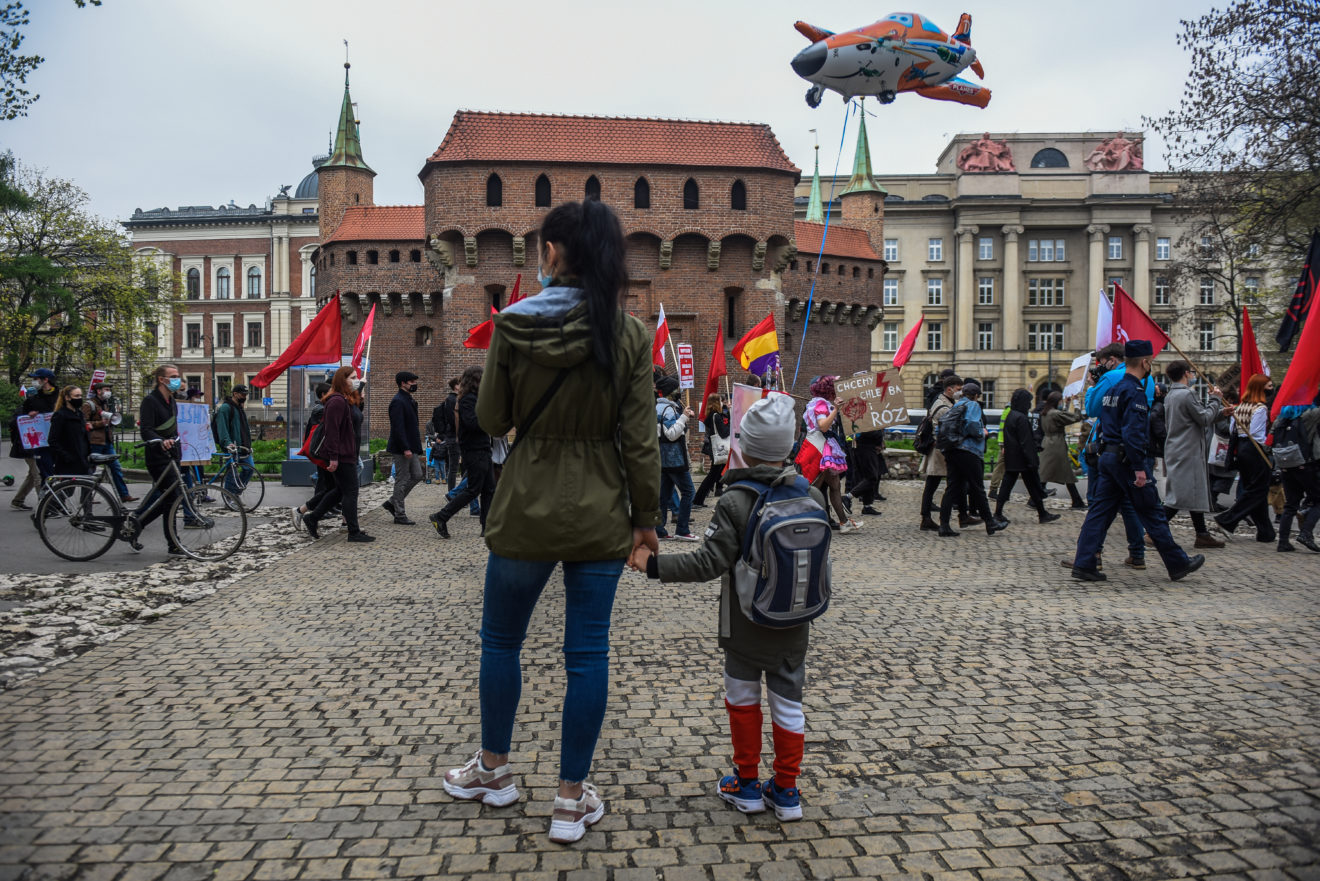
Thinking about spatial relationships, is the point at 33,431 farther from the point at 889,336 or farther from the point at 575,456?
the point at 889,336

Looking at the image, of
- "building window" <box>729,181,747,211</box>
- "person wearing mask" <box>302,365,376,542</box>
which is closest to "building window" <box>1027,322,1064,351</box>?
"building window" <box>729,181,747,211</box>

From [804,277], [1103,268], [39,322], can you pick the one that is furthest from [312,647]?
[1103,268]

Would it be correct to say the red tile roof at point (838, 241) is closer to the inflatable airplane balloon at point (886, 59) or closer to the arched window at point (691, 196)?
the arched window at point (691, 196)

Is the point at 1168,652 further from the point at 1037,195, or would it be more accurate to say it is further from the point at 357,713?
the point at 1037,195

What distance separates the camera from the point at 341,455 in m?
10.4

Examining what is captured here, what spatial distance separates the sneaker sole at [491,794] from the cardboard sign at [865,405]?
36.5ft

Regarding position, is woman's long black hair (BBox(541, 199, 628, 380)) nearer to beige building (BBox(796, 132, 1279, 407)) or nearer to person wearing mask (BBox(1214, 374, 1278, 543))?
person wearing mask (BBox(1214, 374, 1278, 543))

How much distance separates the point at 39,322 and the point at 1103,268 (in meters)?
66.3

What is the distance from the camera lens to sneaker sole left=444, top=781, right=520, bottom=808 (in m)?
3.36

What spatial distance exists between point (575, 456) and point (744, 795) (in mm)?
1341

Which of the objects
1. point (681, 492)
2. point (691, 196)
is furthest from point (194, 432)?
point (691, 196)

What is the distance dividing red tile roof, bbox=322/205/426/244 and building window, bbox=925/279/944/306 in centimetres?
4083

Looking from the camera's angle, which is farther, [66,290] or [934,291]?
[934,291]

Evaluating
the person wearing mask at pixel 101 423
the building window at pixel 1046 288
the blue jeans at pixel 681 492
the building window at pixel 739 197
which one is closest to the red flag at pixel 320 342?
the person wearing mask at pixel 101 423
